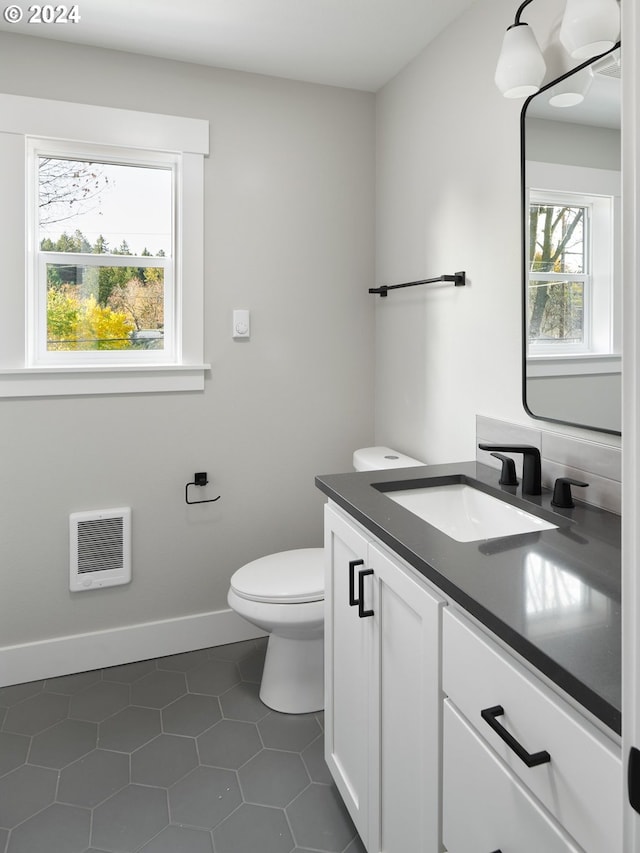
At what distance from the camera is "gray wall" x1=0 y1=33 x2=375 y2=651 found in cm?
232

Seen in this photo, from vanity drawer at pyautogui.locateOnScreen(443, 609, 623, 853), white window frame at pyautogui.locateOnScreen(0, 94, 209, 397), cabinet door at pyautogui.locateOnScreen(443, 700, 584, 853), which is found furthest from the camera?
white window frame at pyautogui.locateOnScreen(0, 94, 209, 397)

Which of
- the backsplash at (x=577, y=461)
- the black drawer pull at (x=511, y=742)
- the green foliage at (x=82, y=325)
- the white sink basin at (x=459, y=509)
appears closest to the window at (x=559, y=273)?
the backsplash at (x=577, y=461)

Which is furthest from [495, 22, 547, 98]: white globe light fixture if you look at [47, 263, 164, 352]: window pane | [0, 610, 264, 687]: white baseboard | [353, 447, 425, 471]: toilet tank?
[0, 610, 264, 687]: white baseboard

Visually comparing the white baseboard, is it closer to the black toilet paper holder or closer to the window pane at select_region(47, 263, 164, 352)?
the black toilet paper holder

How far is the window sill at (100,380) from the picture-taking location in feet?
7.40

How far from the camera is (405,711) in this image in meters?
1.21

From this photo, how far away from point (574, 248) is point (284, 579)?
4.66 ft

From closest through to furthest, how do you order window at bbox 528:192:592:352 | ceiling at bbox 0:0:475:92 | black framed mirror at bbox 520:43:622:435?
1. black framed mirror at bbox 520:43:622:435
2. window at bbox 528:192:592:352
3. ceiling at bbox 0:0:475:92

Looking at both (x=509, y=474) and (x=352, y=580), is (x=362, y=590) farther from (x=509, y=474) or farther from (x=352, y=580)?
(x=509, y=474)

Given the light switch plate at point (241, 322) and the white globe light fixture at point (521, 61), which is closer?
the white globe light fixture at point (521, 61)

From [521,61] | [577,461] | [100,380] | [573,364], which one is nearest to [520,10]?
[521,61]

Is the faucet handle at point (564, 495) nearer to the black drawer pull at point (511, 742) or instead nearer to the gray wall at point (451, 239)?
the gray wall at point (451, 239)

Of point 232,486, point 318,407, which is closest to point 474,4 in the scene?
point 318,407

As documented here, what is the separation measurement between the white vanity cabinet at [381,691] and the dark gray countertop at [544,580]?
68 millimetres
